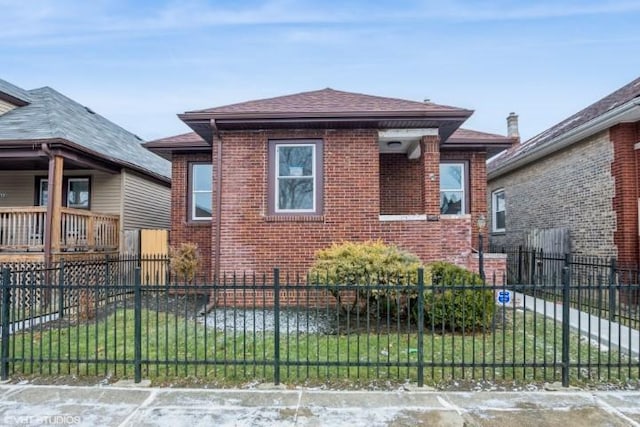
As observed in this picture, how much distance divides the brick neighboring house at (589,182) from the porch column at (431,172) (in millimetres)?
4008

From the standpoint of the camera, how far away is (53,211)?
10.2 m

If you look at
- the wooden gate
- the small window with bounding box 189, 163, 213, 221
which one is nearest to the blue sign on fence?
the small window with bounding box 189, 163, 213, 221

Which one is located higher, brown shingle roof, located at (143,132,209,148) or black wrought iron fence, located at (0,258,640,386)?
brown shingle roof, located at (143,132,209,148)

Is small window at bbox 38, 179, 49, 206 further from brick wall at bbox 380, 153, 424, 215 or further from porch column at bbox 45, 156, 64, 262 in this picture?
brick wall at bbox 380, 153, 424, 215

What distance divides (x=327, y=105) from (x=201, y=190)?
501cm

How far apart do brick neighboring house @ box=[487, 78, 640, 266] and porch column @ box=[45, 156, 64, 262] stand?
13.2m

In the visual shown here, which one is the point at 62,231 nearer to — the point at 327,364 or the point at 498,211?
the point at 327,364

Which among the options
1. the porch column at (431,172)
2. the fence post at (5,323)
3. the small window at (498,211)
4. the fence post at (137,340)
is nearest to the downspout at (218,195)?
the fence post at (137,340)

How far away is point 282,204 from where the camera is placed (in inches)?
367

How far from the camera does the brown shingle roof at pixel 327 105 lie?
884 centimetres

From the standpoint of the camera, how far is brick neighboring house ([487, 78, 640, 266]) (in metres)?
9.68

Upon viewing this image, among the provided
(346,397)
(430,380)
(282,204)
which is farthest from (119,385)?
(282,204)

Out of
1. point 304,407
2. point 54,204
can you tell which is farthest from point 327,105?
point 54,204

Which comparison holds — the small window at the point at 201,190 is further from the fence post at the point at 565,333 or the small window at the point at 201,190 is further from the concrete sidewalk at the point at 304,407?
the fence post at the point at 565,333
